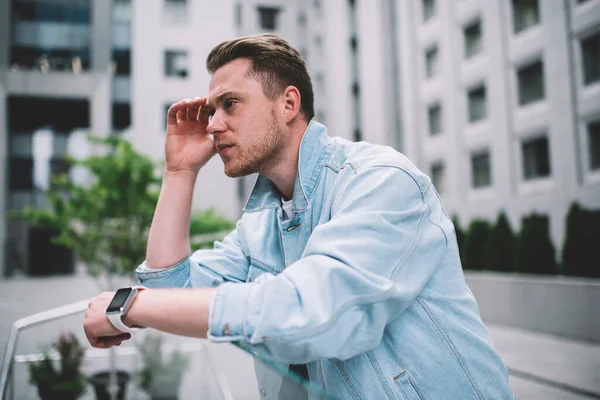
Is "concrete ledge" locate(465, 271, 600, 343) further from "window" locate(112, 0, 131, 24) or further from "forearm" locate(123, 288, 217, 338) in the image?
"window" locate(112, 0, 131, 24)

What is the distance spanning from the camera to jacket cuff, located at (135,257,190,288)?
1.48 m

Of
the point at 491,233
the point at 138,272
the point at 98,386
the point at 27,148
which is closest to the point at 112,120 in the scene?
the point at 27,148

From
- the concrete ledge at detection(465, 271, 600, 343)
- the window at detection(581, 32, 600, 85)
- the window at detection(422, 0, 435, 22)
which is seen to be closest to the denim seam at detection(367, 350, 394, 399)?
the concrete ledge at detection(465, 271, 600, 343)

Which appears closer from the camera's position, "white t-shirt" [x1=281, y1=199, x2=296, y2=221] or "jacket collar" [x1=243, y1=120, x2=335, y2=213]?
"jacket collar" [x1=243, y1=120, x2=335, y2=213]

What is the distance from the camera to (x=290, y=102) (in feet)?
4.77

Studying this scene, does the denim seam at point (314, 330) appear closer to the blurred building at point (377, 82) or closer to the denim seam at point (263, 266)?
the denim seam at point (263, 266)

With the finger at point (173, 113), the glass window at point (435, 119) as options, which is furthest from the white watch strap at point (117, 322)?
the glass window at point (435, 119)

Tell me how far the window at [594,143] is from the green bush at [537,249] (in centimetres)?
407

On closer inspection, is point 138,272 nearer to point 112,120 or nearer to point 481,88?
point 481,88

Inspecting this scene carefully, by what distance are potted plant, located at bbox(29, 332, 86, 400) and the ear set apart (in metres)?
1.43

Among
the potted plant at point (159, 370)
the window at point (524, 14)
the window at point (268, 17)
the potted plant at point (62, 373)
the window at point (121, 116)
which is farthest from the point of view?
the window at point (268, 17)

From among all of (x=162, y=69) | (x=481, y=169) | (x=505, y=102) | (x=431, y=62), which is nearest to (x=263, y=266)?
(x=505, y=102)

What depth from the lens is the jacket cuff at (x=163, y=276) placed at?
148 cm

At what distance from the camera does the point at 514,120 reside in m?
14.8
